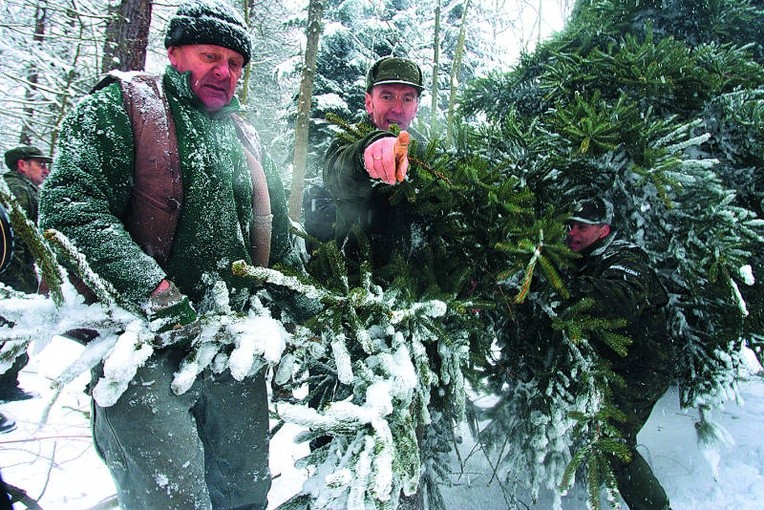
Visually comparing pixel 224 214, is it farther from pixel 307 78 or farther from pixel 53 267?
pixel 307 78

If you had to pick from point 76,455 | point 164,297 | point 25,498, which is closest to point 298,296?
point 164,297

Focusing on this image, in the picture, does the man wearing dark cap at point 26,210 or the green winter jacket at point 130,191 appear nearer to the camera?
the green winter jacket at point 130,191

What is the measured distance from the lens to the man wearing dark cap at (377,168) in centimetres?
178

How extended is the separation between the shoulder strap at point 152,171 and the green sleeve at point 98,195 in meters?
0.06

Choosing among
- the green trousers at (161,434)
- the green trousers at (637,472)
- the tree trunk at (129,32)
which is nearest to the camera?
the green trousers at (161,434)

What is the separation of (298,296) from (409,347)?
0.64m

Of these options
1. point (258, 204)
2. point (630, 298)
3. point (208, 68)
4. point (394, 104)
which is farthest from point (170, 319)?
point (630, 298)

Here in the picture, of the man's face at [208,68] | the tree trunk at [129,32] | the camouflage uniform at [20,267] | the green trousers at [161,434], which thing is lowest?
the green trousers at [161,434]

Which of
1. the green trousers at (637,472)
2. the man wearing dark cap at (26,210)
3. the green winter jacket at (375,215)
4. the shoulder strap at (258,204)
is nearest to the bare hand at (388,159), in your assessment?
the green winter jacket at (375,215)

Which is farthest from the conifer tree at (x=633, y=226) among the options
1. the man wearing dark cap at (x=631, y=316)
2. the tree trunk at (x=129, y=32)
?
the tree trunk at (x=129, y=32)

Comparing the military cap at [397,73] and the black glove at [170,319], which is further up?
the military cap at [397,73]

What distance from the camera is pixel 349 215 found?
246 centimetres

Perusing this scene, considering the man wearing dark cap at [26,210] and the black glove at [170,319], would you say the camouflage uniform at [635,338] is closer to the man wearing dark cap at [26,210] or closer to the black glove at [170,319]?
the black glove at [170,319]

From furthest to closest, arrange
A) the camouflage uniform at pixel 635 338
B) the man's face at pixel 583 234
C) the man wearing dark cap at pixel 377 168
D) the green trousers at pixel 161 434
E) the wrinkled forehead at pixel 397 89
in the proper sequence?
the man's face at pixel 583 234
the wrinkled forehead at pixel 397 89
the camouflage uniform at pixel 635 338
the man wearing dark cap at pixel 377 168
the green trousers at pixel 161 434
